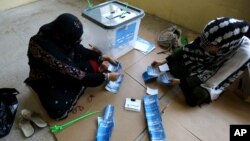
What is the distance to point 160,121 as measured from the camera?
113cm

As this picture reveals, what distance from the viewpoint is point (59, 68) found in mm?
989

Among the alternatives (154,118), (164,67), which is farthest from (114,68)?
(154,118)

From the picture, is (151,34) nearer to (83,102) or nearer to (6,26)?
(83,102)

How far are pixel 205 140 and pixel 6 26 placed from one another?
76.3 inches

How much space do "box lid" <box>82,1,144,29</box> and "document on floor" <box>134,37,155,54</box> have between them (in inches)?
13.7

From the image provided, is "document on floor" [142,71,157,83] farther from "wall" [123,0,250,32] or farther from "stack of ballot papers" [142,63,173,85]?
"wall" [123,0,250,32]

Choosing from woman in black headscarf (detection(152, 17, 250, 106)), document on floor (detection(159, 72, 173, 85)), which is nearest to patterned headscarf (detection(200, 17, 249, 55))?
woman in black headscarf (detection(152, 17, 250, 106))

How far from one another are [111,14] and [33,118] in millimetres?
839

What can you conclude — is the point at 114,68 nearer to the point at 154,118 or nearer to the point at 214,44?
the point at 154,118

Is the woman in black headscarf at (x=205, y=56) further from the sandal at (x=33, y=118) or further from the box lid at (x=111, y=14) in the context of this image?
the sandal at (x=33, y=118)

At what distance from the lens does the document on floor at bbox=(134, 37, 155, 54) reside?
1655mm

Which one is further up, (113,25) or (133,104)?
(113,25)

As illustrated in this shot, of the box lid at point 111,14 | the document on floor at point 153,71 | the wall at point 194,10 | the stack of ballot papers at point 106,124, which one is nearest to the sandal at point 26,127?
the stack of ballot papers at point 106,124

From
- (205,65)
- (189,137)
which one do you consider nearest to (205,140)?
(189,137)
